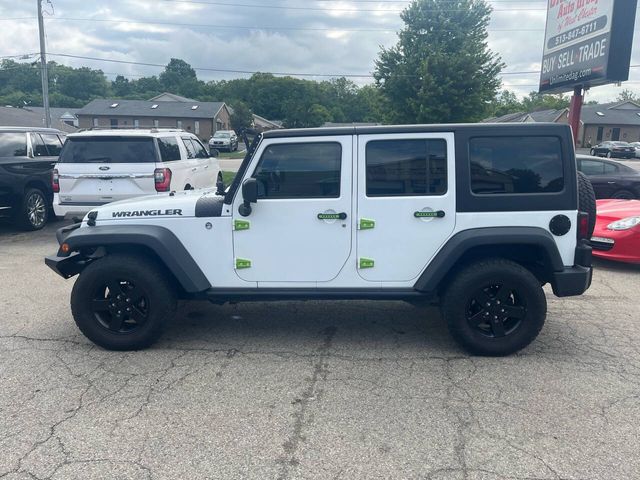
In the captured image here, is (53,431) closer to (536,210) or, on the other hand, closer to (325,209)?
(325,209)

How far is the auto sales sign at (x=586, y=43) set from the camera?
38.6 feet

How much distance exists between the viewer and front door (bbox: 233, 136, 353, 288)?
411 centimetres

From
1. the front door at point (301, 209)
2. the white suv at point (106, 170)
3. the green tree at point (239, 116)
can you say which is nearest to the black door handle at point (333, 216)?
the front door at point (301, 209)

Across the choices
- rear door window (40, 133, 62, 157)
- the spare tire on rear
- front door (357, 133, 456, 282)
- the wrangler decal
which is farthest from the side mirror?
rear door window (40, 133, 62, 157)

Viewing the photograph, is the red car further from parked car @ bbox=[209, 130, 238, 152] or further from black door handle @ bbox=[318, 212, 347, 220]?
parked car @ bbox=[209, 130, 238, 152]

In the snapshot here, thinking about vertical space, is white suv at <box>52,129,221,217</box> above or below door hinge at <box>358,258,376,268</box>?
above

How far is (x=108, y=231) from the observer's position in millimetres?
4164

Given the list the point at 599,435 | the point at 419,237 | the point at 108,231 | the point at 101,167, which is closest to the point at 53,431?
the point at 108,231

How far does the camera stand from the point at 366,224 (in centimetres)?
410

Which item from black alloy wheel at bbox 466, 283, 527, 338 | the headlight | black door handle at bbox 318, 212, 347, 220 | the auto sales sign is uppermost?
the auto sales sign

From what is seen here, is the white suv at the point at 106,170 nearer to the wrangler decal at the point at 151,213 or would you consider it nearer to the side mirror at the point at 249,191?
the wrangler decal at the point at 151,213

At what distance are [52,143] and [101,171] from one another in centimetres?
323

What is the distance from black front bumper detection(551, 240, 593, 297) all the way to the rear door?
19.7ft

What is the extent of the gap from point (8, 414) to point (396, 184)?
3177 mm
